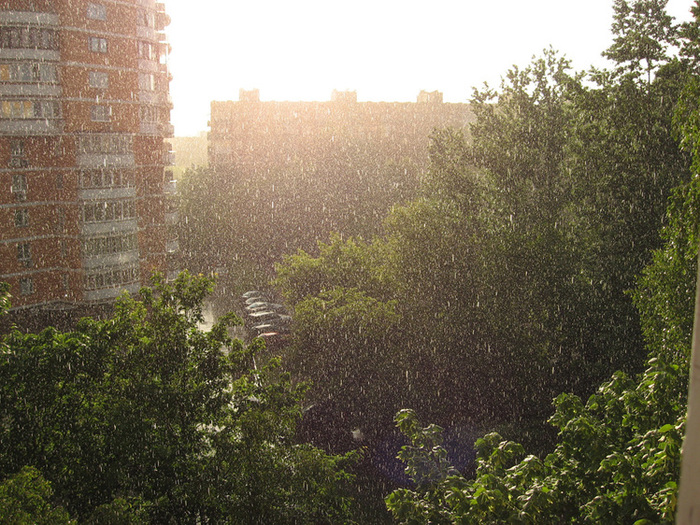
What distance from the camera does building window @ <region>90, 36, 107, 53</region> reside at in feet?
92.6

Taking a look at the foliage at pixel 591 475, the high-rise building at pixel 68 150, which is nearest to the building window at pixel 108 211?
the high-rise building at pixel 68 150

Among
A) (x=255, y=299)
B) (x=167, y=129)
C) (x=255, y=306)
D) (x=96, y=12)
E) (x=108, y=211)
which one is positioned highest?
(x=96, y=12)

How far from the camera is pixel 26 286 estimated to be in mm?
27859

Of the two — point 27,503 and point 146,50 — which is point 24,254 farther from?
point 27,503

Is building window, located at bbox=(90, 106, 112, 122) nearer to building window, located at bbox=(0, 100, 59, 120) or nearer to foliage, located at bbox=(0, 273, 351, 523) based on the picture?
building window, located at bbox=(0, 100, 59, 120)

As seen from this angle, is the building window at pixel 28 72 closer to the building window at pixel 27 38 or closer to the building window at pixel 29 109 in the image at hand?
the building window at pixel 27 38

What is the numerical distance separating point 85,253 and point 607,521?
27459 mm

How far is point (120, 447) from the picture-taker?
9.02 metres

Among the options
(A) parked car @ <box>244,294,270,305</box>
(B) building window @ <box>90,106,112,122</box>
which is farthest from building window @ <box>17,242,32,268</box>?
(A) parked car @ <box>244,294,270,305</box>

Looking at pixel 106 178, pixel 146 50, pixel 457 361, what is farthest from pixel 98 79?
pixel 457 361

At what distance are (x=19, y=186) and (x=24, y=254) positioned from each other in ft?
10.5

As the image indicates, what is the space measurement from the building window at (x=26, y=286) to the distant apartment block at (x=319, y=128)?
22163 millimetres

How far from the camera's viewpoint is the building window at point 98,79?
28.2 meters

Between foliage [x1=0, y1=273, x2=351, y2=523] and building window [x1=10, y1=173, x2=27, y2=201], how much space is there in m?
20.1
